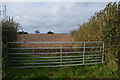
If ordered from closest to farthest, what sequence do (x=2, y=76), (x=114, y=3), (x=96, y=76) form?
(x=2, y=76) < (x=96, y=76) < (x=114, y=3)

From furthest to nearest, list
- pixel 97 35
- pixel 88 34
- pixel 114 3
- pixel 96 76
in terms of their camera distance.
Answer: pixel 88 34, pixel 97 35, pixel 114 3, pixel 96 76

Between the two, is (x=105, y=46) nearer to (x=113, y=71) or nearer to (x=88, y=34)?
(x=113, y=71)

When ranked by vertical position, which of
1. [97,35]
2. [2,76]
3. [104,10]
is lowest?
[2,76]

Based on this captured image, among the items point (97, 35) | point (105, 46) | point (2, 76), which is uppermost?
point (97, 35)

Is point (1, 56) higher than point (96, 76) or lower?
higher

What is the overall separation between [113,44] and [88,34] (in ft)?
6.93

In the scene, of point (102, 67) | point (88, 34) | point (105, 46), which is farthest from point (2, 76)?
point (88, 34)

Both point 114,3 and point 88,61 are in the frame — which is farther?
point 88,61

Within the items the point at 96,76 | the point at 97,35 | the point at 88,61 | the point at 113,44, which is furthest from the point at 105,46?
the point at 96,76

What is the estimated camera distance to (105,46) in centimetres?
381

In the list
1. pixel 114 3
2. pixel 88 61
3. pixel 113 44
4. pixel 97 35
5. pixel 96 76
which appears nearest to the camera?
pixel 96 76

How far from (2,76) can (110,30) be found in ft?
16.7

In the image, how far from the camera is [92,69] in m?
3.67

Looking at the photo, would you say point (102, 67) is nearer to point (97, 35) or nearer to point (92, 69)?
point (92, 69)
